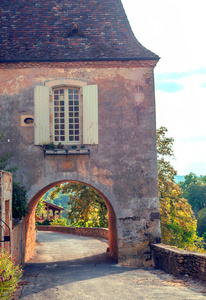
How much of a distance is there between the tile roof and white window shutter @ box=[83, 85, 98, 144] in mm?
1169

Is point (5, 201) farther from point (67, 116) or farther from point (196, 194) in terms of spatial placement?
point (196, 194)

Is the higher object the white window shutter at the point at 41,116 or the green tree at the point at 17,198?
the white window shutter at the point at 41,116

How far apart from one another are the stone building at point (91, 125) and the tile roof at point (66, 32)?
71 mm

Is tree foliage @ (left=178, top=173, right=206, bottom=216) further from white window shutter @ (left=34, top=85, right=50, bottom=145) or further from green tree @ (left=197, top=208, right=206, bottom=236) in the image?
white window shutter @ (left=34, top=85, right=50, bottom=145)

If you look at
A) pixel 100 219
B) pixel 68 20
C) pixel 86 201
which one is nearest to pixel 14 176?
pixel 68 20

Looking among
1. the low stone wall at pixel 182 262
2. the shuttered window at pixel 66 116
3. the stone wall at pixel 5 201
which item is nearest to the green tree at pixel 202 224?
the low stone wall at pixel 182 262

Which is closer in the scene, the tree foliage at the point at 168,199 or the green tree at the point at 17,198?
the green tree at the point at 17,198

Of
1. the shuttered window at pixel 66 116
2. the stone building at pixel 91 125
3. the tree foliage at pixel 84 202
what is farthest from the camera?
the tree foliage at pixel 84 202

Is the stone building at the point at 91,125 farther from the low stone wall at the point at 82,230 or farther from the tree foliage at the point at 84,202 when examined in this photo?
the tree foliage at the point at 84,202

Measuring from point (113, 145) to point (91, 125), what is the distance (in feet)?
3.45

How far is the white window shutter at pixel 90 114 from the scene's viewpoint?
14.1 metres

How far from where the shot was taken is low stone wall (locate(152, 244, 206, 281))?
10070mm

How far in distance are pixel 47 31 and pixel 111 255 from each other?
918cm


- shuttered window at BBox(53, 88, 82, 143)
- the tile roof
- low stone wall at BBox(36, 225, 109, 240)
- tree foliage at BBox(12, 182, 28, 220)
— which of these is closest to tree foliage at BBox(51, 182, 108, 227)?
low stone wall at BBox(36, 225, 109, 240)
